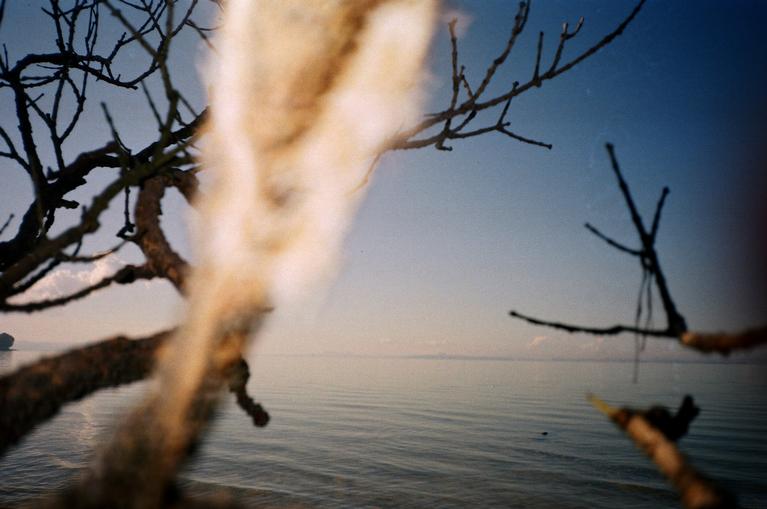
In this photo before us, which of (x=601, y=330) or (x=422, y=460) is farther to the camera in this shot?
(x=422, y=460)

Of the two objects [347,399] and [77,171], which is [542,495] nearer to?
[77,171]

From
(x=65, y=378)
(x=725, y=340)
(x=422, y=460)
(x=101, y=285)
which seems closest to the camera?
(x=725, y=340)

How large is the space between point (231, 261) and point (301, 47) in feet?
3.12

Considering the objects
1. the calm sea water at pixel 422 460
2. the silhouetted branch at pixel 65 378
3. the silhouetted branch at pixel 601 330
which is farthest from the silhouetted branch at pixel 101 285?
the calm sea water at pixel 422 460

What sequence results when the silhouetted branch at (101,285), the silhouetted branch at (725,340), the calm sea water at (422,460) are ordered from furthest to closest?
the calm sea water at (422,460) < the silhouetted branch at (101,285) < the silhouetted branch at (725,340)

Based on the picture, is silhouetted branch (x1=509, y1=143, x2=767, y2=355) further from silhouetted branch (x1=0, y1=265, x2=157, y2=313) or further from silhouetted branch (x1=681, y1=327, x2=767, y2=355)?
silhouetted branch (x1=0, y1=265, x2=157, y2=313)

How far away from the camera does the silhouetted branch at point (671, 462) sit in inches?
36.6

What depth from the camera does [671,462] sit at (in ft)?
3.49

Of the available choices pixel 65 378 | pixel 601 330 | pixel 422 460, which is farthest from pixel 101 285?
pixel 422 460

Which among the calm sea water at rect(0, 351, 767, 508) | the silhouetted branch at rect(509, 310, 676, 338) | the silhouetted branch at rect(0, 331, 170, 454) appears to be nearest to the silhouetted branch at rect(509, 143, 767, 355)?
the silhouetted branch at rect(509, 310, 676, 338)

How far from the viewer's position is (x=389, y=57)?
2.13 metres

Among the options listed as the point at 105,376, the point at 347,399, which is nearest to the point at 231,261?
the point at 105,376

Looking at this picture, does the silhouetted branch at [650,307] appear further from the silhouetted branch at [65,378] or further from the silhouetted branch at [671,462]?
the silhouetted branch at [65,378]

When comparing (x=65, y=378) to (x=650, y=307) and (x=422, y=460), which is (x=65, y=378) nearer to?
(x=650, y=307)
